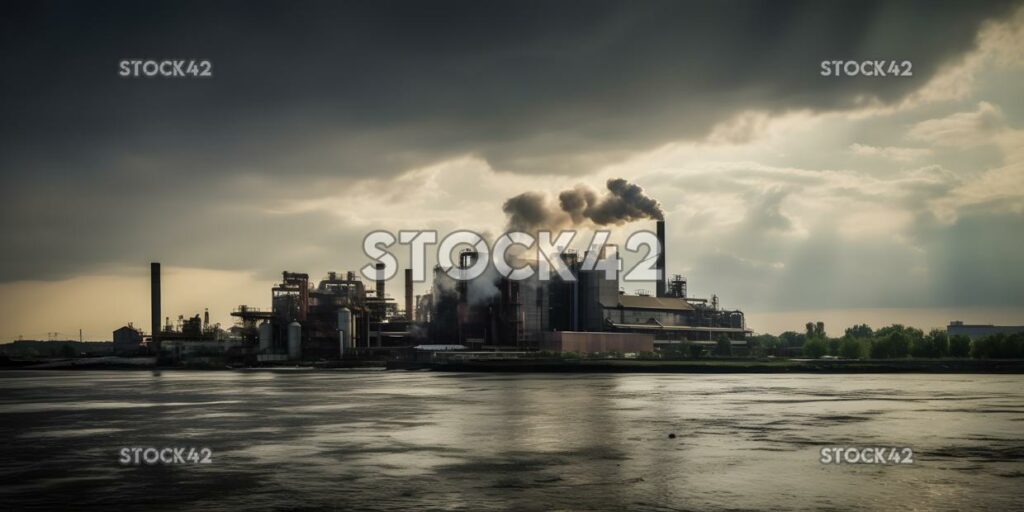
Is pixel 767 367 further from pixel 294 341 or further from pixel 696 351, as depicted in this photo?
pixel 294 341

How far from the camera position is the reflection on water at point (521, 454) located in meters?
22.2

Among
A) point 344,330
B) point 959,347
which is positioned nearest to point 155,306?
point 344,330

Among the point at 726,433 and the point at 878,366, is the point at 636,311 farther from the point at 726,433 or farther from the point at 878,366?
the point at 726,433

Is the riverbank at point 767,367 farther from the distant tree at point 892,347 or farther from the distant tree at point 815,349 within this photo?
the distant tree at point 815,349

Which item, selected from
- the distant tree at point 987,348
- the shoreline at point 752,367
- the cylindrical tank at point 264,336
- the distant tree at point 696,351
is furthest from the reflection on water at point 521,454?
the cylindrical tank at point 264,336

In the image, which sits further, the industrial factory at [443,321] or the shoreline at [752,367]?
the industrial factory at [443,321]

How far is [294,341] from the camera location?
16375 cm

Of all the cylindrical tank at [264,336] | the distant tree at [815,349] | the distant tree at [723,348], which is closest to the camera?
the cylindrical tank at [264,336]

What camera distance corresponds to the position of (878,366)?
395ft

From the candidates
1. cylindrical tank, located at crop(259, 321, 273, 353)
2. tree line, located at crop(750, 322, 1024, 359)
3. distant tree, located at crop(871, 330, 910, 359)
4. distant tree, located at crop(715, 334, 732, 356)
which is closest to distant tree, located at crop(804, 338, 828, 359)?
tree line, located at crop(750, 322, 1024, 359)

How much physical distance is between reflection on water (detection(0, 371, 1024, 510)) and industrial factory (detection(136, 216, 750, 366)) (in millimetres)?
98792

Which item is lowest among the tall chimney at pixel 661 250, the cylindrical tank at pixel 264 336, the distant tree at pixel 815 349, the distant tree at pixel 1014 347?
the distant tree at pixel 815 349

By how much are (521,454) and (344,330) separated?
138m

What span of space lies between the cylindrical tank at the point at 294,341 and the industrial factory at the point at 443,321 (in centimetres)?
18
